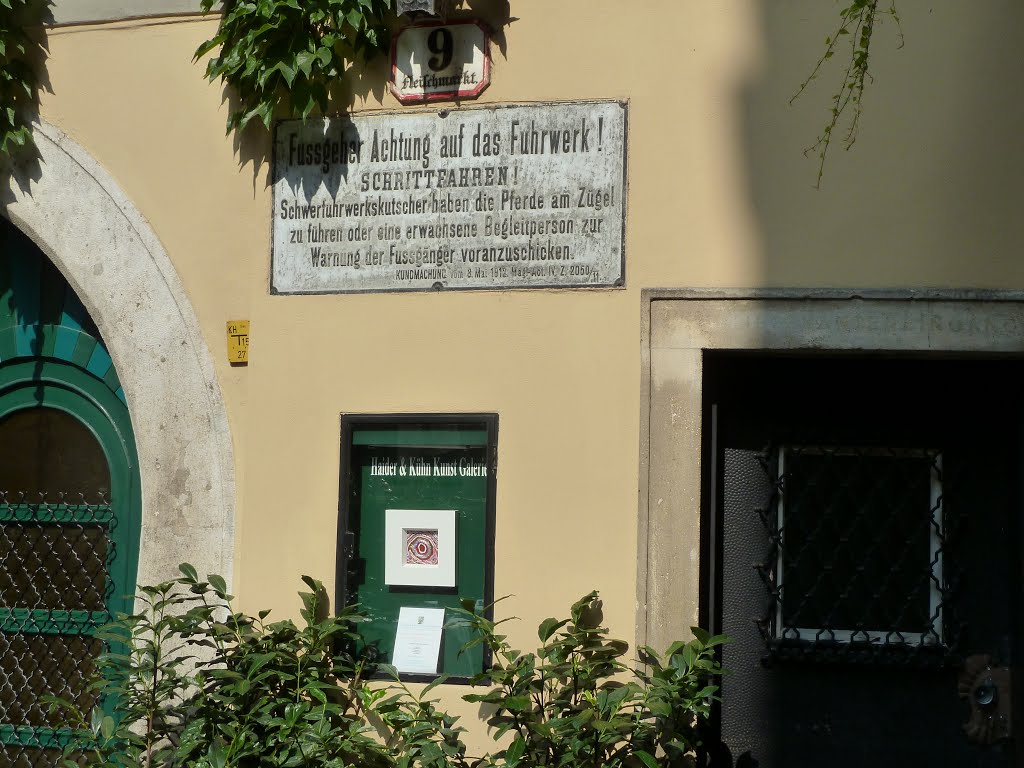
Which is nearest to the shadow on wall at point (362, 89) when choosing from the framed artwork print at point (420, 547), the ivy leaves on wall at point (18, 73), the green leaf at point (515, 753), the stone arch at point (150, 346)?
the stone arch at point (150, 346)

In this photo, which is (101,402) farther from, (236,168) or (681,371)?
(681,371)

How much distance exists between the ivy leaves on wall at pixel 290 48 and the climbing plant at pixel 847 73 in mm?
1526

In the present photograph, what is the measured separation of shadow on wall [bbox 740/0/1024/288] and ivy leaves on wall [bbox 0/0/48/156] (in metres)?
2.76

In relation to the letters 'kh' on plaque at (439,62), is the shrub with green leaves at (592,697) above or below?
below

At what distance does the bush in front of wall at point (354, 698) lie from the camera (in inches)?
148

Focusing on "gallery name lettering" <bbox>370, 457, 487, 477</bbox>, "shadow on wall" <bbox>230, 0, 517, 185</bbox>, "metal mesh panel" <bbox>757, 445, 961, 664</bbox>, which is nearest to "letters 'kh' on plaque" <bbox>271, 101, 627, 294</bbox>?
"shadow on wall" <bbox>230, 0, 517, 185</bbox>

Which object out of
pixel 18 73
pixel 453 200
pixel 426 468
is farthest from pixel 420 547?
pixel 18 73

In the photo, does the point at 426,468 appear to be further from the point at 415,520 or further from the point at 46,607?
the point at 46,607

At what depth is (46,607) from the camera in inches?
203

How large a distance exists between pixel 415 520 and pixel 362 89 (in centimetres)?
156

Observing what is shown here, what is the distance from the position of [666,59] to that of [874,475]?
5.20 ft

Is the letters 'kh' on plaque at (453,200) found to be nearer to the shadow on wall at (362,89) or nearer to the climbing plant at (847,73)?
the shadow on wall at (362,89)

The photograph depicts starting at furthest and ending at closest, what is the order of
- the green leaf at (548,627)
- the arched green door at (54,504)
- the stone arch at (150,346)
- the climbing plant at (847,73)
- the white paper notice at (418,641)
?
the arched green door at (54,504) → the stone arch at (150,346) → the white paper notice at (418,641) → the climbing plant at (847,73) → the green leaf at (548,627)

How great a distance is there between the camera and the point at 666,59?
4.22m
